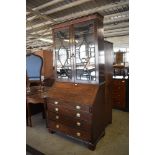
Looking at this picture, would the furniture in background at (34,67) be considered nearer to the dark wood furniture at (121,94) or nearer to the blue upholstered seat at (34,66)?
the blue upholstered seat at (34,66)

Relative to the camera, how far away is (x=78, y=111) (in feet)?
8.54

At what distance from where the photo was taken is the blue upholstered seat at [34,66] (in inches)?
168

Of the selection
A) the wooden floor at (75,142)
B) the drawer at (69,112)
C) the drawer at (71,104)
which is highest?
the drawer at (71,104)

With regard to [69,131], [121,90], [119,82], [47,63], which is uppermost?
[47,63]

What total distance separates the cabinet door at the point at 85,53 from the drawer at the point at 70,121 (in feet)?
2.22

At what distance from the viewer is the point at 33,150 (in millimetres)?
2516

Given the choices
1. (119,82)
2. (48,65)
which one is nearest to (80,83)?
(119,82)

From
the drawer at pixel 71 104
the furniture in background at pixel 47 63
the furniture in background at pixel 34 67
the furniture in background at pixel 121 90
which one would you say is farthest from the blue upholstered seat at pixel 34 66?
the furniture in background at pixel 121 90

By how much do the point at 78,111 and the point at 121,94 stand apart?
83.3 inches

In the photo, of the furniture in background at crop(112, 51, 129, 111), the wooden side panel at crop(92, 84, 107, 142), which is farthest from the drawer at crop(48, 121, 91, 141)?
the furniture in background at crop(112, 51, 129, 111)

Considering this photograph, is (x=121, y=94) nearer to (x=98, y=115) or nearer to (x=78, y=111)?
(x=98, y=115)

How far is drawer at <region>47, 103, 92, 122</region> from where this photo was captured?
251 cm
